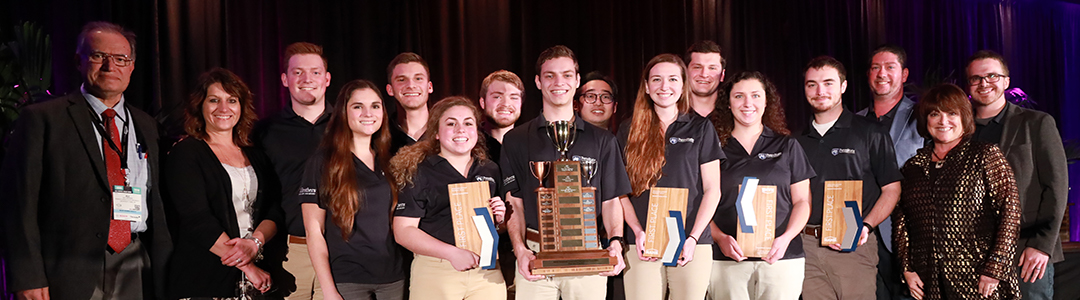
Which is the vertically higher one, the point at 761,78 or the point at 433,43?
the point at 433,43

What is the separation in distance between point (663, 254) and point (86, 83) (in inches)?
107

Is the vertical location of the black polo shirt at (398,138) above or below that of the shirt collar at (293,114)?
below

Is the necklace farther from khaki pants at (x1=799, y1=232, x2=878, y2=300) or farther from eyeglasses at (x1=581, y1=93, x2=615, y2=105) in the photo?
eyeglasses at (x1=581, y1=93, x2=615, y2=105)

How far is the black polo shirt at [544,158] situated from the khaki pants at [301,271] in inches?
40.3

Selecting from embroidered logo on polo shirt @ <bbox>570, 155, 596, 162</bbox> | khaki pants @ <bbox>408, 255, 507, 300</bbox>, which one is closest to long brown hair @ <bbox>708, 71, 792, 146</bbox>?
embroidered logo on polo shirt @ <bbox>570, 155, 596, 162</bbox>

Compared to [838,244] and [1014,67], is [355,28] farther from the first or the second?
[1014,67]

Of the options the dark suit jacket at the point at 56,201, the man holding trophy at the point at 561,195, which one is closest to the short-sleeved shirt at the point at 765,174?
the man holding trophy at the point at 561,195

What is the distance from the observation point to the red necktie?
11.0ft

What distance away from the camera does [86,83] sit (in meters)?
3.42

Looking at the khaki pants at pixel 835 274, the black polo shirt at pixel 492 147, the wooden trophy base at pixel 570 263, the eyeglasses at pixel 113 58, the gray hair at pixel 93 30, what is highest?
the gray hair at pixel 93 30

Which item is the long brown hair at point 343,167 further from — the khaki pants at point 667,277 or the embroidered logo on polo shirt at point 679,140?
the embroidered logo on polo shirt at point 679,140

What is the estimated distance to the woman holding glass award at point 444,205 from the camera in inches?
132

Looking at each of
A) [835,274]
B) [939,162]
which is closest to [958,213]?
[939,162]

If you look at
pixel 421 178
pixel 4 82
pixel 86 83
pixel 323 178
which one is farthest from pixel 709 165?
pixel 4 82
